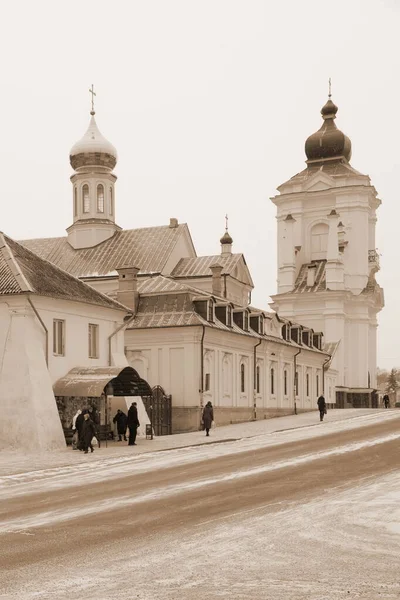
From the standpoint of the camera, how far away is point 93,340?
32.2 metres

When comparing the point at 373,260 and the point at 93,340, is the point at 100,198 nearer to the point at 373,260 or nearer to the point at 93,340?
the point at 93,340

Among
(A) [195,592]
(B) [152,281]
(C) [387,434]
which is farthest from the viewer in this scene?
(B) [152,281]

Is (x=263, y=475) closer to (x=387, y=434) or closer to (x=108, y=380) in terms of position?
(x=108, y=380)

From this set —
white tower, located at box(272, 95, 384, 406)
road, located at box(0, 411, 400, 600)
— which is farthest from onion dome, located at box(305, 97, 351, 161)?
road, located at box(0, 411, 400, 600)

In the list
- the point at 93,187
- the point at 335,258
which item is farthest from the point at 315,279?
the point at 93,187

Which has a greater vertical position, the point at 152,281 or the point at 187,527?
the point at 152,281

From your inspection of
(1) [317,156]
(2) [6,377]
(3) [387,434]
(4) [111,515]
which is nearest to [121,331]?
(2) [6,377]

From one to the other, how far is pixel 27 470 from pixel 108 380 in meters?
7.63

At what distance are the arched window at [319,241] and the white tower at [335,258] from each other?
9 cm

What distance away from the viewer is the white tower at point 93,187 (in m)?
61.5

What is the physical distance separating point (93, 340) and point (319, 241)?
5560 centimetres

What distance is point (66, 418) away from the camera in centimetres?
3031

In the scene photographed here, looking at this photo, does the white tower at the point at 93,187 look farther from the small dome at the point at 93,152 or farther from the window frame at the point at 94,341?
the window frame at the point at 94,341

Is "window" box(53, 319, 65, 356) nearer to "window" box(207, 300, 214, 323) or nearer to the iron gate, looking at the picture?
the iron gate
